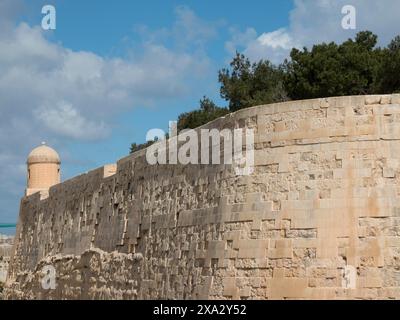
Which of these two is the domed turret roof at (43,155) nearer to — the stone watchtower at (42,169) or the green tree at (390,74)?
the stone watchtower at (42,169)

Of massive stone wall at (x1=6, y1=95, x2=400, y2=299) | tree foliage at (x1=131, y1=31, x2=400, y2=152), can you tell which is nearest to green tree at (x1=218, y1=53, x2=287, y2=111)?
tree foliage at (x1=131, y1=31, x2=400, y2=152)

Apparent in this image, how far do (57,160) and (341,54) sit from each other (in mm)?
9062

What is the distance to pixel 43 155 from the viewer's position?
26.3m

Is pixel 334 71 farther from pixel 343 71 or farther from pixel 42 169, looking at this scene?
pixel 42 169

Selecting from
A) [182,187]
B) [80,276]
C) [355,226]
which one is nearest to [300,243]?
[355,226]

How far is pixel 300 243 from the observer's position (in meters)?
11.4

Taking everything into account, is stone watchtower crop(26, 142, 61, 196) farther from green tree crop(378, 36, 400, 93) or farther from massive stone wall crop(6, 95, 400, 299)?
massive stone wall crop(6, 95, 400, 299)

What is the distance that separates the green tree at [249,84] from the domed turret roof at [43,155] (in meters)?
6.35

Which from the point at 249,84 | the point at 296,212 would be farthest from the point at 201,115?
the point at 296,212

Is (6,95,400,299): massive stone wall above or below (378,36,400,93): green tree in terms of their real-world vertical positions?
below

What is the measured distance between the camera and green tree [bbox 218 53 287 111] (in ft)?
94.0

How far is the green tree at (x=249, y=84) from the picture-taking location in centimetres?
2864
